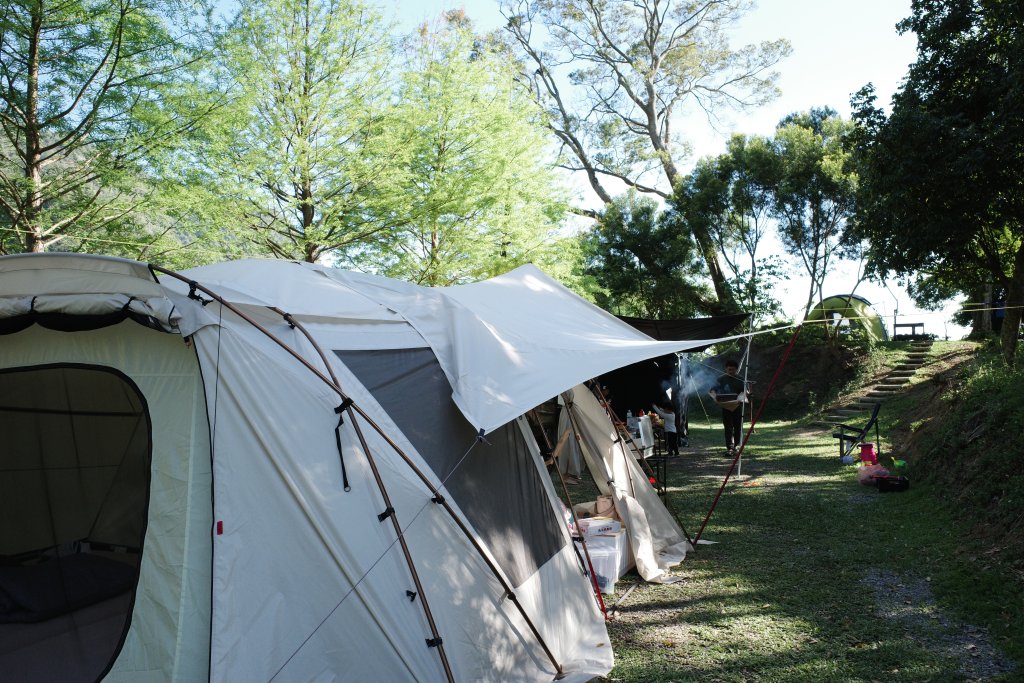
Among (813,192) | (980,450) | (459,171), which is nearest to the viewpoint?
(980,450)

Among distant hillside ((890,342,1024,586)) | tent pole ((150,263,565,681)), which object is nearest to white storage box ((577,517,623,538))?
tent pole ((150,263,565,681))

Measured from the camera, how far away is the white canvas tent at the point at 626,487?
5.35m

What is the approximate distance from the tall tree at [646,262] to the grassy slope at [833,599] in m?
12.5

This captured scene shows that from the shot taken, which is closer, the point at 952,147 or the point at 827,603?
the point at 827,603

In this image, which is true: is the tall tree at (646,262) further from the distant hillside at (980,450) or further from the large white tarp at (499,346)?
the large white tarp at (499,346)

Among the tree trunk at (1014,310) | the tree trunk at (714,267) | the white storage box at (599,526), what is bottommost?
the white storage box at (599,526)

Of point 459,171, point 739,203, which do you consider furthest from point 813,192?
point 459,171

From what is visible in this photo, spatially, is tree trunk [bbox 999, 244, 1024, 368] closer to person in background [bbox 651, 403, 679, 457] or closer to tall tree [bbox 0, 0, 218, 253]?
person in background [bbox 651, 403, 679, 457]

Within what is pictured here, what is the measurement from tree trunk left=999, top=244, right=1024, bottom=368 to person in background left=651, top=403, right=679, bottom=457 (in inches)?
188

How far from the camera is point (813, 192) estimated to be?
1803 centimetres

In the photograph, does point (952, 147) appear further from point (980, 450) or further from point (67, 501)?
point (67, 501)

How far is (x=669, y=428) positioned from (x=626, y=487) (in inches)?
223

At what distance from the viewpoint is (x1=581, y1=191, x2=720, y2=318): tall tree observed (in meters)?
19.9

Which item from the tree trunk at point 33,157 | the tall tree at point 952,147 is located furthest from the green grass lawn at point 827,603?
the tree trunk at point 33,157
